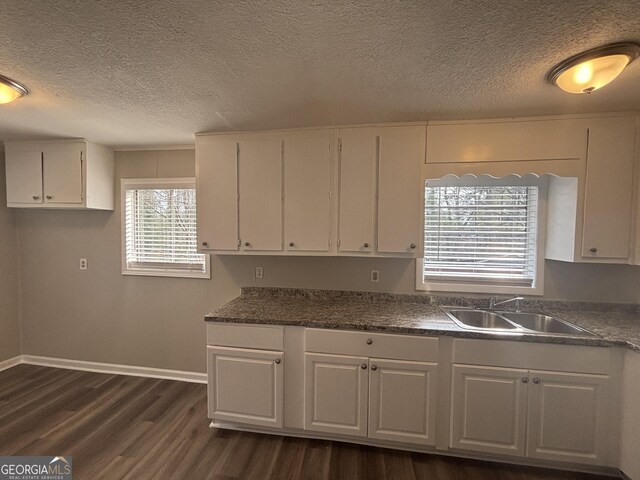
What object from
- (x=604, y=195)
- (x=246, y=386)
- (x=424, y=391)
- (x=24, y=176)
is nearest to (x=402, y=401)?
(x=424, y=391)

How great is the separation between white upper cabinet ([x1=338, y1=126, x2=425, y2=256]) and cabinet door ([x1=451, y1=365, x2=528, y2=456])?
890 mm

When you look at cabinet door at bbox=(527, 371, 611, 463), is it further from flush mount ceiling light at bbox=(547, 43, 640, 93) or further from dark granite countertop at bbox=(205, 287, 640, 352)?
flush mount ceiling light at bbox=(547, 43, 640, 93)

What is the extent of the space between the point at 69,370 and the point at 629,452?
458cm

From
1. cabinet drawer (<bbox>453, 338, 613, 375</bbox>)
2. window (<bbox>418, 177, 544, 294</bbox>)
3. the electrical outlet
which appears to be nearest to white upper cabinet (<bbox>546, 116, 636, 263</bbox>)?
window (<bbox>418, 177, 544, 294</bbox>)

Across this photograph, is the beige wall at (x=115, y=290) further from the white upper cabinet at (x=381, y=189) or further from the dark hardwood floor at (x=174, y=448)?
the white upper cabinet at (x=381, y=189)

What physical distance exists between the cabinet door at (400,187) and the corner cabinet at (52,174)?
259 cm

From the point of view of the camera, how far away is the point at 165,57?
127 centimetres

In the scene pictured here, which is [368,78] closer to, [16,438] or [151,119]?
[151,119]

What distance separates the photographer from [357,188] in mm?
2113

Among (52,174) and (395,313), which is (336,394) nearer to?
(395,313)

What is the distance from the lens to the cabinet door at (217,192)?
2.26 metres

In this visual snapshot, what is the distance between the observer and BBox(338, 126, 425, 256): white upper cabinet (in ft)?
6.72

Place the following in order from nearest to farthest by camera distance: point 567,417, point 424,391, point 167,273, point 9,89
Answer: point 9,89, point 567,417, point 424,391, point 167,273

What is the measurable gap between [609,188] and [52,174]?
175 inches
